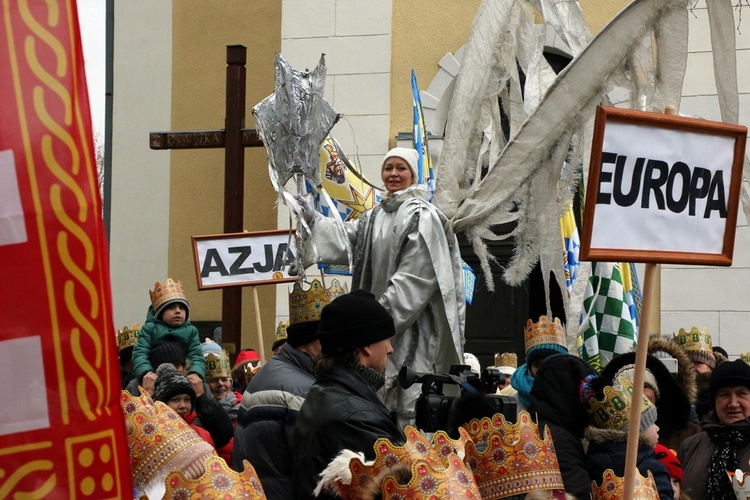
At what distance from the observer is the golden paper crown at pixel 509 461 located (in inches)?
156

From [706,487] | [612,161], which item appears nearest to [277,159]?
[612,161]

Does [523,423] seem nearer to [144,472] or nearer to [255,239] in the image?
[144,472]

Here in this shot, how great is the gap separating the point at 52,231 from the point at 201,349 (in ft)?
20.6

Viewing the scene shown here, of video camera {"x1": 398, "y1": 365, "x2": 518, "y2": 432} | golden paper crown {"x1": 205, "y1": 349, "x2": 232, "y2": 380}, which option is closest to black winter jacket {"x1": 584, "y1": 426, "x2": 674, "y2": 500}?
video camera {"x1": 398, "y1": 365, "x2": 518, "y2": 432}

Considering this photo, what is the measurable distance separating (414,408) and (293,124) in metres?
1.33

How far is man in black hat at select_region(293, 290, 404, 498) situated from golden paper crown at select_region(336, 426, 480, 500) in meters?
0.32

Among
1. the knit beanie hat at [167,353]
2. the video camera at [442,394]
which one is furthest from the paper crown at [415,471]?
the knit beanie hat at [167,353]

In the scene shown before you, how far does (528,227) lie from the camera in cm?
570

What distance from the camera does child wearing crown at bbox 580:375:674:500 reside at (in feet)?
16.1

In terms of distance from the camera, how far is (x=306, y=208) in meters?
5.64

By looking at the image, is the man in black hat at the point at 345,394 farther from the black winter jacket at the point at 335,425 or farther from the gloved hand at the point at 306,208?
the gloved hand at the point at 306,208

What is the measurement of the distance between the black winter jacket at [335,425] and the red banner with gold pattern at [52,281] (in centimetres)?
167

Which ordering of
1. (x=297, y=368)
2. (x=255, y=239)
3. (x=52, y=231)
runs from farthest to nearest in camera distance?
1. (x=255, y=239)
2. (x=297, y=368)
3. (x=52, y=231)

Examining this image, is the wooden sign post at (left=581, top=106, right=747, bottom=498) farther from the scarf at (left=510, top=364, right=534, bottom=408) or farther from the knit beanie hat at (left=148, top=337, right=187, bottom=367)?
the knit beanie hat at (left=148, top=337, right=187, bottom=367)
